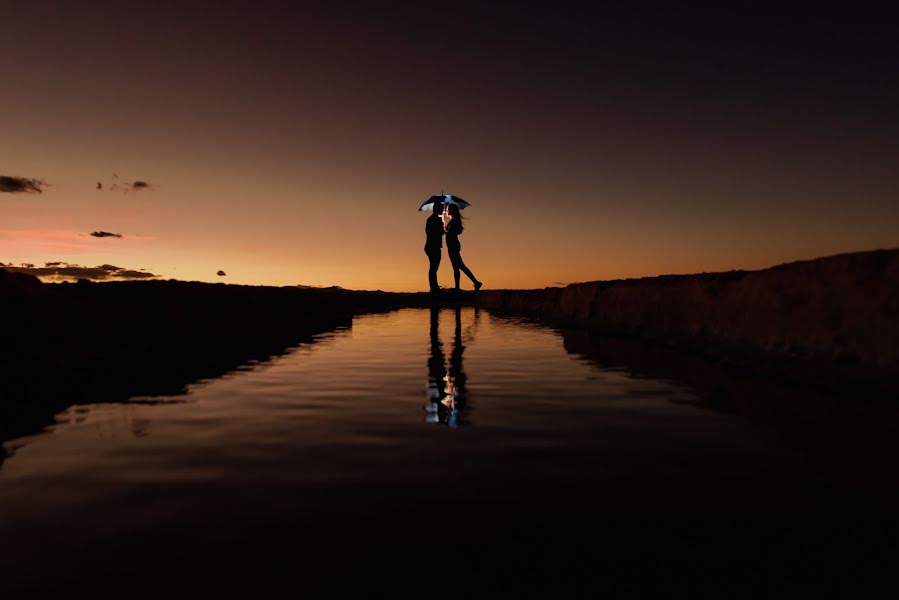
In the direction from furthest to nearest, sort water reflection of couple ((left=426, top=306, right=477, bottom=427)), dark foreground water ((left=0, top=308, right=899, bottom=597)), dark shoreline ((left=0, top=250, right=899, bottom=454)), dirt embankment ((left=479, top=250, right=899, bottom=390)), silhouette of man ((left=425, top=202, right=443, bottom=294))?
silhouette of man ((left=425, top=202, right=443, bottom=294)) → dark shoreline ((left=0, top=250, right=899, bottom=454)) → dirt embankment ((left=479, top=250, right=899, bottom=390)) → water reflection of couple ((left=426, top=306, right=477, bottom=427)) → dark foreground water ((left=0, top=308, right=899, bottom=597))

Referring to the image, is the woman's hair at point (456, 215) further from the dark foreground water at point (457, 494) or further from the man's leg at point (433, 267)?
the dark foreground water at point (457, 494)

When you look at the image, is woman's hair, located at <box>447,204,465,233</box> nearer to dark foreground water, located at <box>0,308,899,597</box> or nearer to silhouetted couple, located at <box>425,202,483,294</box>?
silhouetted couple, located at <box>425,202,483,294</box>

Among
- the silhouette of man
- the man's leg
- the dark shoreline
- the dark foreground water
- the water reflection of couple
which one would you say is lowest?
the dark foreground water

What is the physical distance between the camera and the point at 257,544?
2.93 m

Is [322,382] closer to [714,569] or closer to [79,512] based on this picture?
[79,512]

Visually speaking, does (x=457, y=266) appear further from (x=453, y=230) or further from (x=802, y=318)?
(x=802, y=318)

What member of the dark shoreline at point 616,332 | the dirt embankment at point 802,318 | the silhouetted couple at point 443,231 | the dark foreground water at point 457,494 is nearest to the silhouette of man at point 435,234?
the silhouetted couple at point 443,231

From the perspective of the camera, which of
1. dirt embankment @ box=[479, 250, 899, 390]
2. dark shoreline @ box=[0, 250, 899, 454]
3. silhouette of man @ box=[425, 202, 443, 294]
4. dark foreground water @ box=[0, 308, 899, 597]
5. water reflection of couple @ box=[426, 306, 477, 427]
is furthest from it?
silhouette of man @ box=[425, 202, 443, 294]

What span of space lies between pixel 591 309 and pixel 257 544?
17120 mm

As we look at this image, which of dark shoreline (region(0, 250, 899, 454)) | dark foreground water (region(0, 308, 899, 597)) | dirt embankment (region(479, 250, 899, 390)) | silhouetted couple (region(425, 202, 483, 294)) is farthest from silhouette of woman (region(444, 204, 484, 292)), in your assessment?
dark foreground water (region(0, 308, 899, 597))

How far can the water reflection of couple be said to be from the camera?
19.3 feet

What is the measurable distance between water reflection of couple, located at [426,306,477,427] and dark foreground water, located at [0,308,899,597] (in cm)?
6

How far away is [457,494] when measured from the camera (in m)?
3.62

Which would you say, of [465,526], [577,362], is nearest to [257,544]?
[465,526]
